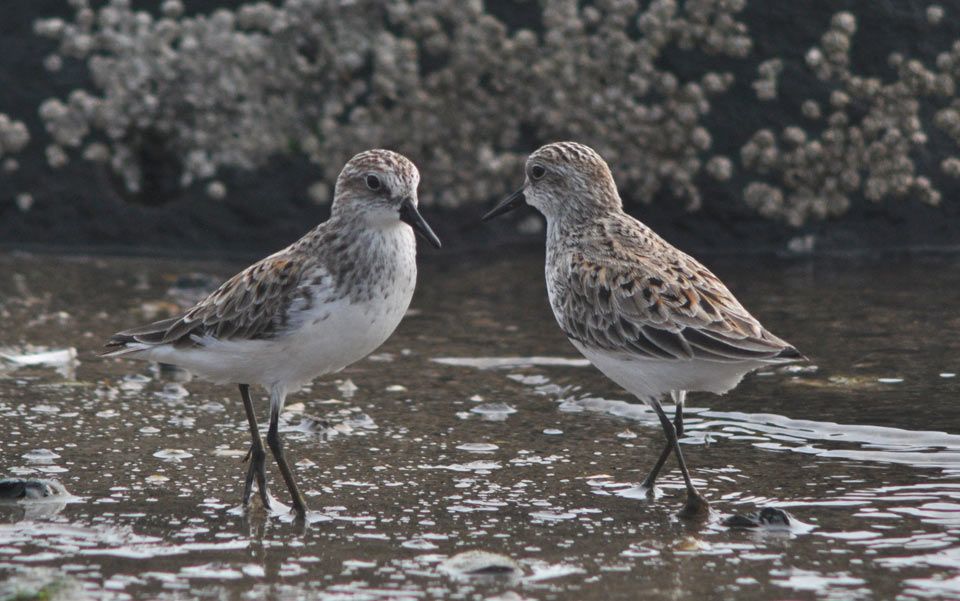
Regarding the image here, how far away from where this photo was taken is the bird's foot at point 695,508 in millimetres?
6168

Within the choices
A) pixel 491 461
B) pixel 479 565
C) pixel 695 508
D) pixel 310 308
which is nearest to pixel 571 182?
pixel 491 461

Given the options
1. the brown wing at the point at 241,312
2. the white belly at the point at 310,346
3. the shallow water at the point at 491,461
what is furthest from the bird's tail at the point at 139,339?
the shallow water at the point at 491,461

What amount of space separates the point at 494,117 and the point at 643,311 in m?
5.55

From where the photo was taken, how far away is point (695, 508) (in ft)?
20.3

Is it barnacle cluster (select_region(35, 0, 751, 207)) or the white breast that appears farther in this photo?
barnacle cluster (select_region(35, 0, 751, 207))

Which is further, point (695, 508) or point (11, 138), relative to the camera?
point (11, 138)

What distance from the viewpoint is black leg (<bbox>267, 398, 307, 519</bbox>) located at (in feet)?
20.5

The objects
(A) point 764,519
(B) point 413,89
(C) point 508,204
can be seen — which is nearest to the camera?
(A) point 764,519

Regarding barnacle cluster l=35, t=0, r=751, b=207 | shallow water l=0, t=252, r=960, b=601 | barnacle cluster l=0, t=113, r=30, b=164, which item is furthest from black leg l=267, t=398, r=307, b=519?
barnacle cluster l=0, t=113, r=30, b=164

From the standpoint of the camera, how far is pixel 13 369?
28.4 feet

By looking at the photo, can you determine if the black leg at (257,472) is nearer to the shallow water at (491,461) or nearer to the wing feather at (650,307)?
the shallow water at (491,461)

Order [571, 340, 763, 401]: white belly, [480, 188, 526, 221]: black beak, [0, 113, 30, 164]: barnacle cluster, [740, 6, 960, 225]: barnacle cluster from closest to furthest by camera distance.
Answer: [571, 340, 763, 401]: white belly → [480, 188, 526, 221]: black beak → [740, 6, 960, 225]: barnacle cluster → [0, 113, 30, 164]: barnacle cluster

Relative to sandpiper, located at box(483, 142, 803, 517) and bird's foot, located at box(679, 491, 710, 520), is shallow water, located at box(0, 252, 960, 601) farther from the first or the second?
sandpiper, located at box(483, 142, 803, 517)

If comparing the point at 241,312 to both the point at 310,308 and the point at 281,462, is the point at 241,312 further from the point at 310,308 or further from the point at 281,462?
the point at 281,462
